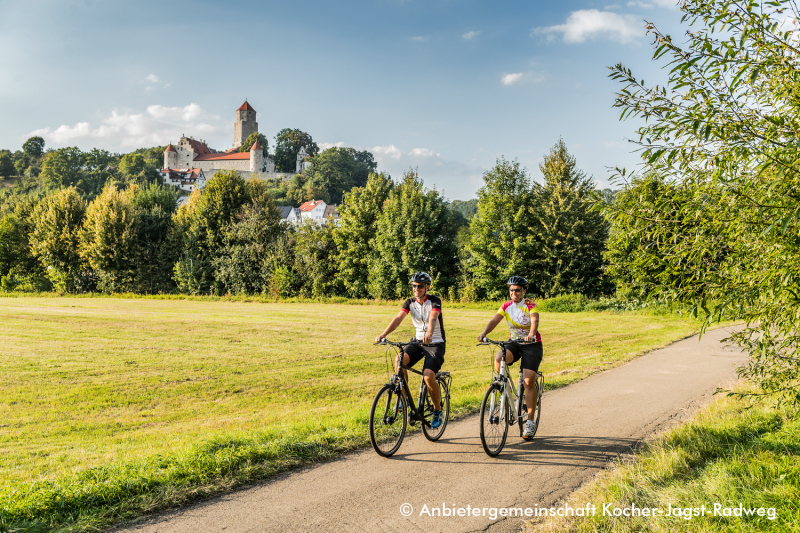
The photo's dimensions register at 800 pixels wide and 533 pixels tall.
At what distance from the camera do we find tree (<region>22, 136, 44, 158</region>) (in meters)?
134

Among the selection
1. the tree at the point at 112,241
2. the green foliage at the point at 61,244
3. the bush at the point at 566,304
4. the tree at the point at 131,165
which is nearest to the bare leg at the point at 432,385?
the bush at the point at 566,304

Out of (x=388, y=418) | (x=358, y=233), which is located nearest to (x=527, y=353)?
(x=388, y=418)

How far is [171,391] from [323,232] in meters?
30.8

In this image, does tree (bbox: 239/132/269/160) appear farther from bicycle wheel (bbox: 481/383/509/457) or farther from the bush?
bicycle wheel (bbox: 481/383/509/457)

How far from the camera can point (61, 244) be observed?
153 feet

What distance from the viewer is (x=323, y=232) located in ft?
136

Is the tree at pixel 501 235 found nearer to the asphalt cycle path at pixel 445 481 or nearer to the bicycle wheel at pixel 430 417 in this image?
the asphalt cycle path at pixel 445 481

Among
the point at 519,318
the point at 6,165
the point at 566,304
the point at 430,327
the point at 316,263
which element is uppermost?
the point at 6,165

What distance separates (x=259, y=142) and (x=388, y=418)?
149358mm

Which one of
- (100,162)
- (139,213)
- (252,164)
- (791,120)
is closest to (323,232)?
(139,213)

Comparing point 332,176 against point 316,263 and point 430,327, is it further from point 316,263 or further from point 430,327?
point 430,327

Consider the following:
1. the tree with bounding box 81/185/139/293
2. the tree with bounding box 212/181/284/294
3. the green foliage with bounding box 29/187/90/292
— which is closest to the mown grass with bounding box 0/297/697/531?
the tree with bounding box 212/181/284/294

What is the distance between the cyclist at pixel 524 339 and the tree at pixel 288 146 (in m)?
146

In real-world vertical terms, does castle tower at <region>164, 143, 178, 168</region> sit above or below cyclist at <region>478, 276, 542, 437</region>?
above
